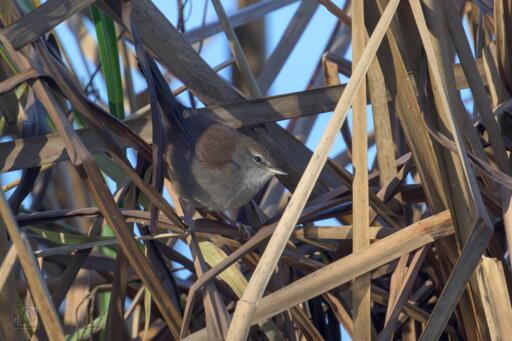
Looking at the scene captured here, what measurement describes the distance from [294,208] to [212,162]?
1218 mm

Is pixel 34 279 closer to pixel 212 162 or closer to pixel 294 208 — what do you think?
pixel 294 208

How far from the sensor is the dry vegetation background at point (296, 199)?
165cm

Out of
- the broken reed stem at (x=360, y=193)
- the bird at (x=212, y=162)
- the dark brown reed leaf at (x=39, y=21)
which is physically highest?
the dark brown reed leaf at (x=39, y=21)

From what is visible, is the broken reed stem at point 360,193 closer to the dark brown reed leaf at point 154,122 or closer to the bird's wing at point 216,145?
the dark brown reed leaf at point 154,122

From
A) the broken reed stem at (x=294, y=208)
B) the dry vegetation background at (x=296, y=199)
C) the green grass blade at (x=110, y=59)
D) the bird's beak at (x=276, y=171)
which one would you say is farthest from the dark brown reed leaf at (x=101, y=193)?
the bird's beak at (x=276, y=171)

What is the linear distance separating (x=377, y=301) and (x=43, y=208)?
1407mm

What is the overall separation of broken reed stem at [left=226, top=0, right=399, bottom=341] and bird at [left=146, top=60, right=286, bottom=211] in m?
0.88

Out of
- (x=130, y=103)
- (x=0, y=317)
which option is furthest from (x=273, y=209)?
(x=0, y=317)

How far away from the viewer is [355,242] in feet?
5.56

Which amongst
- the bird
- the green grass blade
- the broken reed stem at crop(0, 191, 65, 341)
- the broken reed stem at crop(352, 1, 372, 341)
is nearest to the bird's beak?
the bird

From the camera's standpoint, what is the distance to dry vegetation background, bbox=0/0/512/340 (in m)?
1.65

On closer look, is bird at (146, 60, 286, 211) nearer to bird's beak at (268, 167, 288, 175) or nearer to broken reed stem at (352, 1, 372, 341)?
bird's beak at (268, 167, 288, 175)

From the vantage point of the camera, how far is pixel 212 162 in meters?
2.73

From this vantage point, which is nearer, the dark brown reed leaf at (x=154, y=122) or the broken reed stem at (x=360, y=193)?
the broken reed stem at (x=360, y=193)
